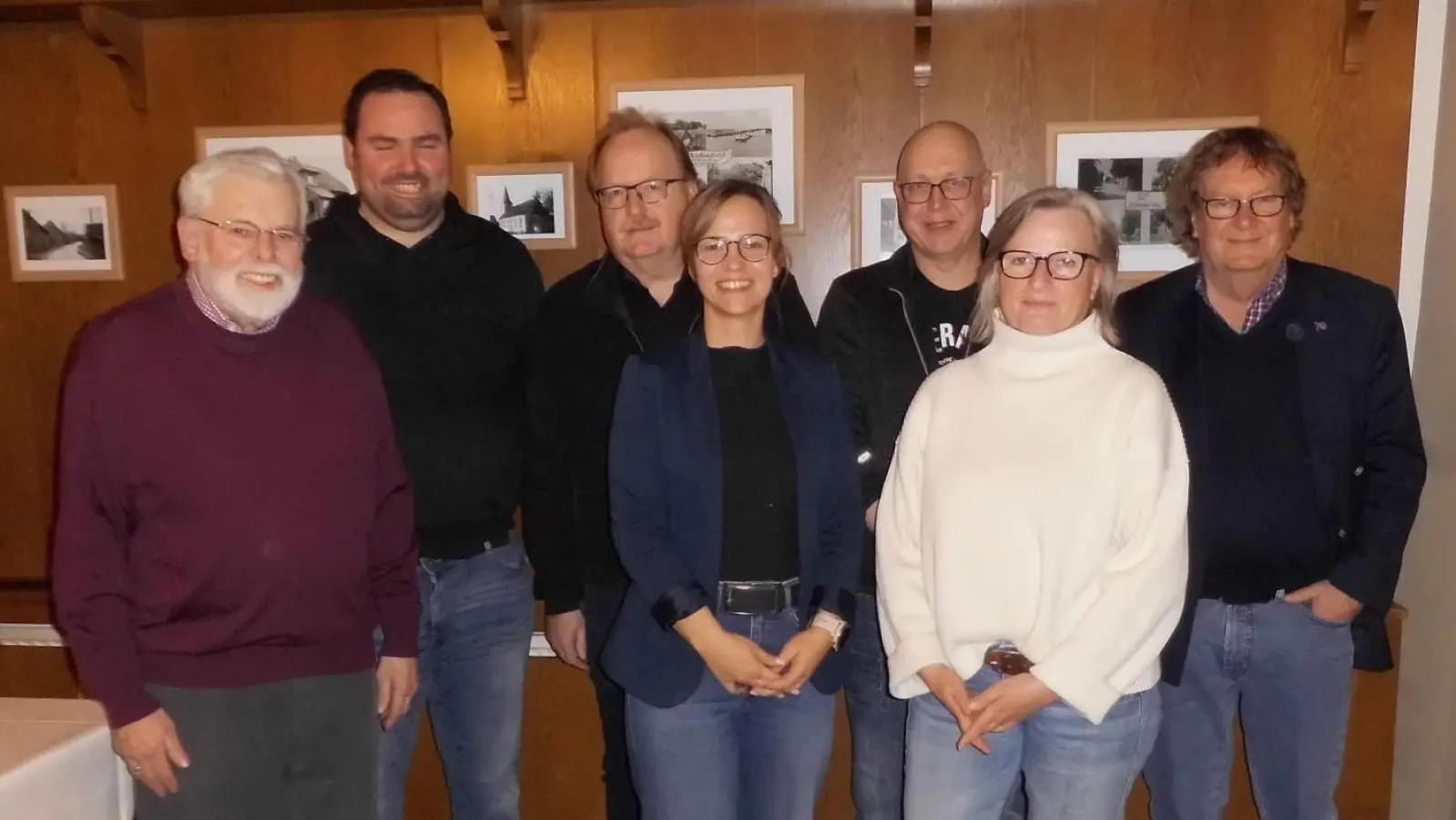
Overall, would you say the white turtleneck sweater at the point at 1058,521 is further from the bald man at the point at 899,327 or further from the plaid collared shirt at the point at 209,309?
the plaid collared shirt at the point at 209,309

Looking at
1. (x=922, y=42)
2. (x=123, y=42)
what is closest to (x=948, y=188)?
(x=922, y=42)

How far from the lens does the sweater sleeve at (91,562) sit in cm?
141

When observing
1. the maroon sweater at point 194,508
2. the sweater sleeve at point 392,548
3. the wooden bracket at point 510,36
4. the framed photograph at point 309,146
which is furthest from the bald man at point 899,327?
the framed photograph at point 309,146

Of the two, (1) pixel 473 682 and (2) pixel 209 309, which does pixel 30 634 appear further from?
(2) pixel 209 309

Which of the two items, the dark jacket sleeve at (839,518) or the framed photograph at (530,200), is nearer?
the dark jacket sleeve at (839,518)

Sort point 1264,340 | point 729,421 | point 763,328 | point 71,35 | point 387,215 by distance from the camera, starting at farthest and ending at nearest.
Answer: point 71,35
point 387,215
point 1264,340
point 763,328
point 729,421

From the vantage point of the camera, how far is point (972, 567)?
1.45 meters

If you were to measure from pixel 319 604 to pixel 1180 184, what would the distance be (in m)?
1.66

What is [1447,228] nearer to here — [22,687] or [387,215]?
[387,215]

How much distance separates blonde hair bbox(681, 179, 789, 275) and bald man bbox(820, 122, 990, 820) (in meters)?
0.34

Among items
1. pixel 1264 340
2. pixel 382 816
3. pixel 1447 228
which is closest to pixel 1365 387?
pixel 1264 340

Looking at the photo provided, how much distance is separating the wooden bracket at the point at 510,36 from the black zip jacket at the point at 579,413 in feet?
2.25

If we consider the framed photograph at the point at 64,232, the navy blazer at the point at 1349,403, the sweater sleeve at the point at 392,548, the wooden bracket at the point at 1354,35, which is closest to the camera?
the sweater sleeve at the point at 392,548

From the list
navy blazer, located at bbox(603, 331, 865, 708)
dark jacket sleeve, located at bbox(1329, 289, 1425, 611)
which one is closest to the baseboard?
navy blazer, located at bbox(603, 331, 865, 708)
